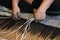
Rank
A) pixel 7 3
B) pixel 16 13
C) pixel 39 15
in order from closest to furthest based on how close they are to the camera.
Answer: pixel 39 15, pixel 16 13, pixel 7 3

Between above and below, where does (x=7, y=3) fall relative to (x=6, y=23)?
above

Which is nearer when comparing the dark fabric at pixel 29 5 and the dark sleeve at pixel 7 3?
the dark fabric at pixel 29 5

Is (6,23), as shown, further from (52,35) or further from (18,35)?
A: (52,35)

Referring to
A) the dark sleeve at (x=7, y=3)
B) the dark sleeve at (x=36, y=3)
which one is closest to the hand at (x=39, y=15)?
the dark sleeve at (x=36, y=3)

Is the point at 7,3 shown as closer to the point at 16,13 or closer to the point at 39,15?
the point at 16,13

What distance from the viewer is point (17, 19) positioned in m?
0.98

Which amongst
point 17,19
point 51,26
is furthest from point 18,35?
point 51,26

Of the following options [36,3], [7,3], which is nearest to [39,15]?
[36,3]

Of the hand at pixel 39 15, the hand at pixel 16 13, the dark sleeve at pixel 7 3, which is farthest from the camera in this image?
the dark sleeve at pixel 7 3

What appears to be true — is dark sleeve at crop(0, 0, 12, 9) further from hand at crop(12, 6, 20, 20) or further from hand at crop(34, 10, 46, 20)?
hand at crop(34, 10, 46, 20)

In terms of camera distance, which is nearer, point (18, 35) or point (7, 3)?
point (18, 35)

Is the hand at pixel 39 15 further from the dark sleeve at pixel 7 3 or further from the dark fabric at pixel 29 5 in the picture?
the dark sleeve at pixel 7 3

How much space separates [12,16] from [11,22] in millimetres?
77

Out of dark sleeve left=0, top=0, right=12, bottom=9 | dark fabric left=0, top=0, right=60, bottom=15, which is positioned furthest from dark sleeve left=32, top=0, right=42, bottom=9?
dark sleeve left=0, top=0, right=12, bottom=9
